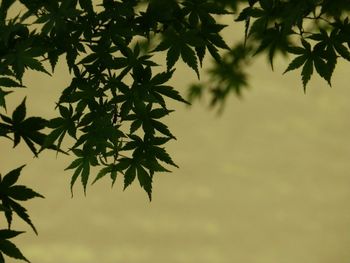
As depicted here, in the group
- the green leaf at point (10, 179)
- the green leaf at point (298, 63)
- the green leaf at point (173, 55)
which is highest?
the green leaf at point (298, 63)

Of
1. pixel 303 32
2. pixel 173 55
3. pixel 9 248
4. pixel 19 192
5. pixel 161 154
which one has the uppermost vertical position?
pixel 303 32

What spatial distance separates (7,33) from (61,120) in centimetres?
28

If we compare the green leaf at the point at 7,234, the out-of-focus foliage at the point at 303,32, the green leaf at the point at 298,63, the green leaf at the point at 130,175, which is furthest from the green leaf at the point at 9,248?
the green leaf at the point at 298,63

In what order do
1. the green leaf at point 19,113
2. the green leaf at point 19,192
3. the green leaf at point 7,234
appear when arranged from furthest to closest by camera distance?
the green leaf at point 19,113, the green leaf at point 19,192, the green leaf at point 7,234

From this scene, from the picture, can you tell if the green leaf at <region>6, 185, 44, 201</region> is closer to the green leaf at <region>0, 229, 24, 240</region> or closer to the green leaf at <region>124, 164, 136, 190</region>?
the green leaf at <region>0, 229, 24, 240</region>

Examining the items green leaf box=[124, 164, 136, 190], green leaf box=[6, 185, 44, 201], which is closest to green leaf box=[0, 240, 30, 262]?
green leaf box=[6, 185, 44, 201]

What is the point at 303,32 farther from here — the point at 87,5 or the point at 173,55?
the point at 87,5

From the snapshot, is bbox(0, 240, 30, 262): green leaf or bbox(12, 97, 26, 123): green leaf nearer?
bbox(0, 240, 30, 262): green leaf

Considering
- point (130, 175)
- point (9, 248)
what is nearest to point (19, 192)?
point (9, 248)

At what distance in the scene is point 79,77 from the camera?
146 centimetres

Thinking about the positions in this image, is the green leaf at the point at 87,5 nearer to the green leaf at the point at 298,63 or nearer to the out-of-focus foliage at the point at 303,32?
the out-of-focus foliage at the point at 303,32

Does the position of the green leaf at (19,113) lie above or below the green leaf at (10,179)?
above

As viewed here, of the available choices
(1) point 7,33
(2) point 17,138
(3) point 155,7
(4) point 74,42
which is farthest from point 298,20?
(2) point 17,138

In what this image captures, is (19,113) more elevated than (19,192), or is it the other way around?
(19,113)
